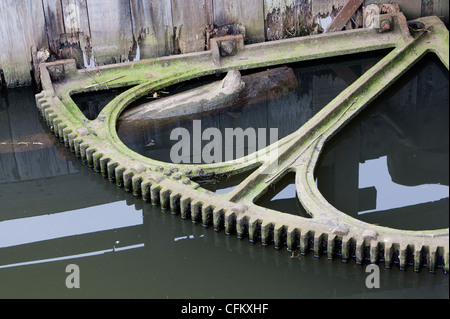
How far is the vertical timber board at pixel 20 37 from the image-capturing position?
11641 mm

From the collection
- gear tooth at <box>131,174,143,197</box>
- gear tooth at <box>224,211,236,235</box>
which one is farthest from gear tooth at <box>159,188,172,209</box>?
gear tooth at <box>224,211,236,235</box>

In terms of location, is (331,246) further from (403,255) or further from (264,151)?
(264,151)

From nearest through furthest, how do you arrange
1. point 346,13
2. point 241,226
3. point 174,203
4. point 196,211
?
point 241,226 < point 196,211 < point 174,203 < point 346,13

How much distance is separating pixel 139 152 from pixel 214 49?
2085 mm

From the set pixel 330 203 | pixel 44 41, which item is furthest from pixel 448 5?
pixel 44 41

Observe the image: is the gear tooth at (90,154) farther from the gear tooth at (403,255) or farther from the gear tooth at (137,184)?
the gear tooth at (403,255)

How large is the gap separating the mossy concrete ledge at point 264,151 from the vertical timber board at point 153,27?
336 mm

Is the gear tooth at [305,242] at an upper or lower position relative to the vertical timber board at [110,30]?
lower

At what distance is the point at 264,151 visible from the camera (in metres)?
9.92

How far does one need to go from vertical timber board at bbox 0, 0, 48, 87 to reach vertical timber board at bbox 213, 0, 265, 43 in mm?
2201

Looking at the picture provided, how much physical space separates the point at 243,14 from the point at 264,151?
284cm

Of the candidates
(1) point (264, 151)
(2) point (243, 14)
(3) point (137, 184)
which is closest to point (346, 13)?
(2) point (243, 14)

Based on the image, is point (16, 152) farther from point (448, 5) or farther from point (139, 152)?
point (448, 5)

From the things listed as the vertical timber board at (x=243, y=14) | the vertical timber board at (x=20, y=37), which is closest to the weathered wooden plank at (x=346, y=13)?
the vertical timber board at (x=243, y=14)
